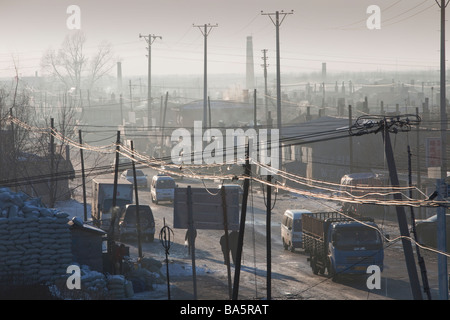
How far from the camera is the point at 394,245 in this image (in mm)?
37406

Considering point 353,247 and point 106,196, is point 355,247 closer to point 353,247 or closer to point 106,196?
point 353,247

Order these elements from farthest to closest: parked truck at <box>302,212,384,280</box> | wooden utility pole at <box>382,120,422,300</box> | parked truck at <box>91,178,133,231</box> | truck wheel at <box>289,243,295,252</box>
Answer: parked truck at <box>91,178,133,231</box>, truck wheel at <box>289,243,295,252</box>, parked truck at <box>302,212,384,280</box>, wooden utility pole at <box>382,120,422,300</box>

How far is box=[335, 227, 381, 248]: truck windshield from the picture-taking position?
27875 mm

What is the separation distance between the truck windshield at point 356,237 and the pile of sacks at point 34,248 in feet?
32.2

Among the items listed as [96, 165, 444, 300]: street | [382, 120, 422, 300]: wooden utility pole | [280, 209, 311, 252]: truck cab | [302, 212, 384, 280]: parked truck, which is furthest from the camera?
[280, 209, 311, 252]: truck cab

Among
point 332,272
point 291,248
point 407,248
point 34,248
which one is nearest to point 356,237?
point 332,272

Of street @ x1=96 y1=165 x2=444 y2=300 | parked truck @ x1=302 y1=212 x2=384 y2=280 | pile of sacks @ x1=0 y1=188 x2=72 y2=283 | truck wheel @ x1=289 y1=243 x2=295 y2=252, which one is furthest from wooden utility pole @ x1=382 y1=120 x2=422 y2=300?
truck wheel @ x1=289 y1=243 x2=295 y2=252

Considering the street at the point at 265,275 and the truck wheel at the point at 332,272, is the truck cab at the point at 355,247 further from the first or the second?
the street at the point at 265,275

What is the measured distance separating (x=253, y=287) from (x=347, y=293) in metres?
3.54

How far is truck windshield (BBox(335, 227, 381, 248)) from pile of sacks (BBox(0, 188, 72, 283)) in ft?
32.2

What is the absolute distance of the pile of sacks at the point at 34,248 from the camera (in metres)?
24.6

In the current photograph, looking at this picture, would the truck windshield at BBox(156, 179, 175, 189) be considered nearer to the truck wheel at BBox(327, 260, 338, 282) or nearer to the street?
the street
